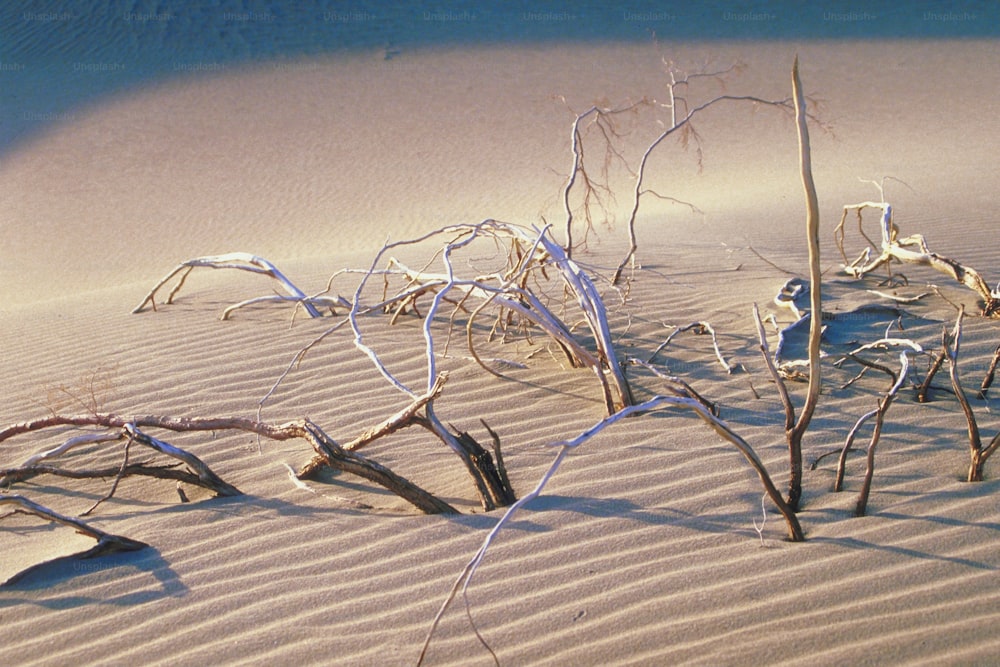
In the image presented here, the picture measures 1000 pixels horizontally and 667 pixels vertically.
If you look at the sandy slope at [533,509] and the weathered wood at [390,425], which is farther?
the weathered wood at [390,425]

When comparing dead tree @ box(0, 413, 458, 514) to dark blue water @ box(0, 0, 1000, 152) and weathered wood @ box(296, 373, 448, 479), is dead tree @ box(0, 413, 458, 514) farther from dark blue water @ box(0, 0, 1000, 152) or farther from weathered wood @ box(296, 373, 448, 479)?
dark blue water @ box(0, 0, 1000, 152)

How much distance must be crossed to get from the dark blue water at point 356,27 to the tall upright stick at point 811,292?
708 inches

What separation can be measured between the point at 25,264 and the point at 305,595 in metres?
8.04

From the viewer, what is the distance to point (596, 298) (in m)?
3.62

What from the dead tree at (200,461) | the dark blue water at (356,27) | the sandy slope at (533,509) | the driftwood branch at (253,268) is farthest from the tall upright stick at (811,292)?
the dark blue water at (356,27)

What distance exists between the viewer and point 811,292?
249 centimetres

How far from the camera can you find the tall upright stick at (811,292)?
7.06 feet

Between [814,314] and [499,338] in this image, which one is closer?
[814,314]

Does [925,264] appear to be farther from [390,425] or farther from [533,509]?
[390,425]

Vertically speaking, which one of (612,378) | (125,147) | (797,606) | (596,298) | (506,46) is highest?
(506,46)

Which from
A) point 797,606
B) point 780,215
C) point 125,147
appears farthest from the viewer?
point 125,147

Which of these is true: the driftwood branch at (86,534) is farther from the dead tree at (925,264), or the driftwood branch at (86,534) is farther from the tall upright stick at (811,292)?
the dead tree at (925,264)

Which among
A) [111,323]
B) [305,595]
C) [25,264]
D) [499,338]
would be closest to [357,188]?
[25,264]

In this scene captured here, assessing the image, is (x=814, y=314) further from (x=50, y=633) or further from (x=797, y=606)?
(x=50, y=633)
